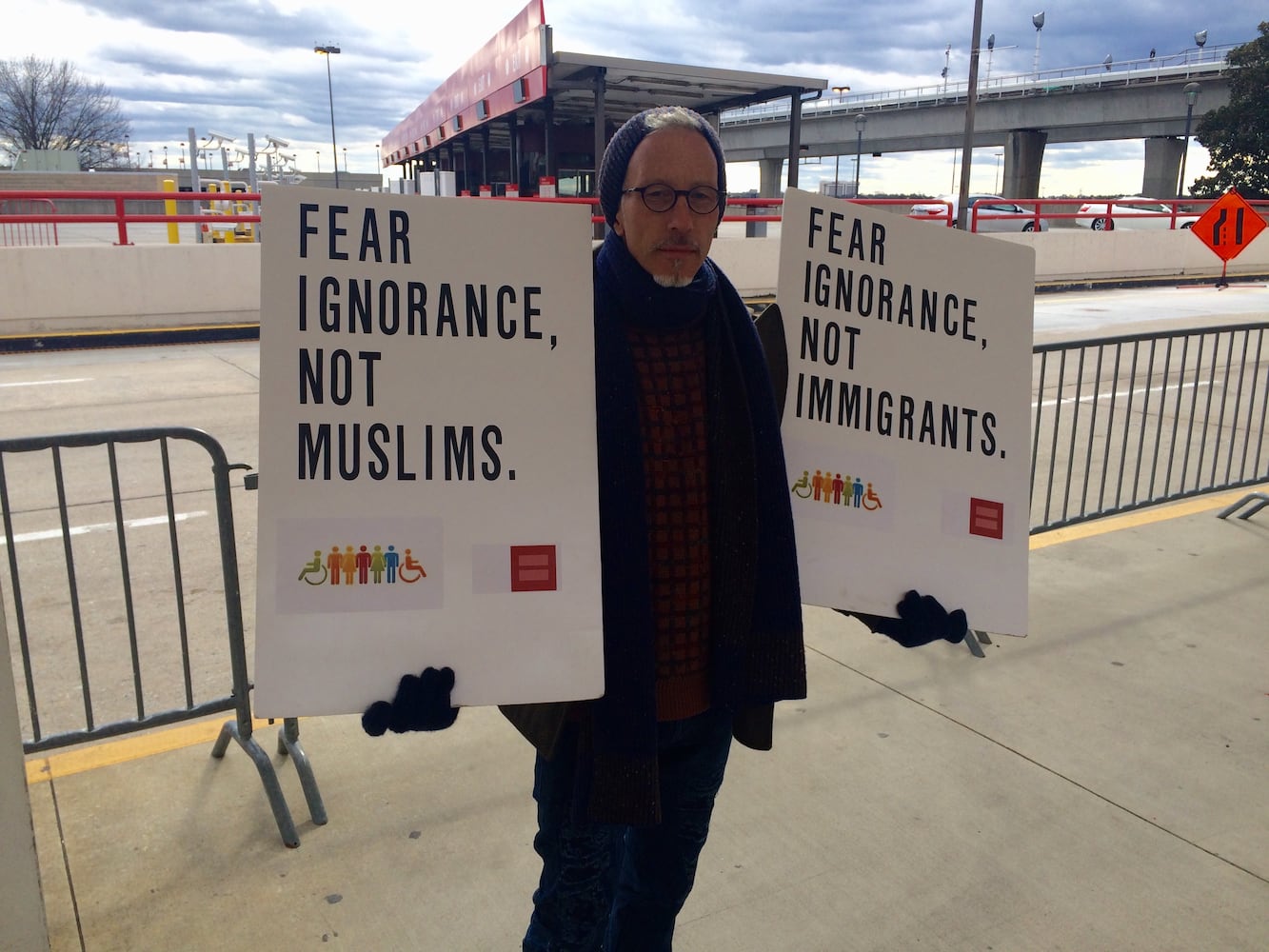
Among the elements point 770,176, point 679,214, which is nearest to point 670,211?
point 679,214

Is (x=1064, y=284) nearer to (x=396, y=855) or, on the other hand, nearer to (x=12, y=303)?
(x=12, y=303)

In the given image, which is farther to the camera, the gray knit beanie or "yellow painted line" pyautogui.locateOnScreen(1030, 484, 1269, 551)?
"yellow painted line" pyautogui.locateOnScreen(1030, 484, 1269, 551)

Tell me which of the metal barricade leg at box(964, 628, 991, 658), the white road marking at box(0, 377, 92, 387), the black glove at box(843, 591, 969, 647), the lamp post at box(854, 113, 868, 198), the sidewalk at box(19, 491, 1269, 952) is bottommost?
the sidewalk at box(19, 491, 1269, 952)

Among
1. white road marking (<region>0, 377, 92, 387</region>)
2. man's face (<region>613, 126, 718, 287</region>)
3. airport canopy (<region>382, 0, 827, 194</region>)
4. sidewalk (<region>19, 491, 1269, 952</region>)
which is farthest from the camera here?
airport canopy (<region>382, 0, 827, 194</region>)

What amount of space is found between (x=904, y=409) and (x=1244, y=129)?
48.4 m

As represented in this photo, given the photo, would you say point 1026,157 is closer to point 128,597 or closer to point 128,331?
point 128,331

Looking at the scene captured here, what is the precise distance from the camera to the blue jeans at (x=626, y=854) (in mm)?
1941

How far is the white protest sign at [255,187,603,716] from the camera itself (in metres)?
1.74

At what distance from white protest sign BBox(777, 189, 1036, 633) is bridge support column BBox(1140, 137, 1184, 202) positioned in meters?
58.2

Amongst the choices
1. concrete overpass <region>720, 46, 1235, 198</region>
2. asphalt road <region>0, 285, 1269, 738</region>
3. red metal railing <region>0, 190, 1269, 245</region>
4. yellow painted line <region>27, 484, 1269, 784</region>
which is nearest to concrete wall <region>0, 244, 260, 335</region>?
red metal railing <region>0, 190, 1269, 245</region>

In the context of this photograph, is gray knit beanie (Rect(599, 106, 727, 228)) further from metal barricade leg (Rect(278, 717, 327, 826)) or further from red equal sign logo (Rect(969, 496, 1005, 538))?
metal barricade leg (Rect(278, 717, 327, 826))

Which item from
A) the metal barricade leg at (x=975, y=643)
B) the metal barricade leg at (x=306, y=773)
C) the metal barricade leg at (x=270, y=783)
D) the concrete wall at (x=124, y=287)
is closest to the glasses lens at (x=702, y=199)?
the metal barricade leg at (x=306, y=773)

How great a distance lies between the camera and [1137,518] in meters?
6.11

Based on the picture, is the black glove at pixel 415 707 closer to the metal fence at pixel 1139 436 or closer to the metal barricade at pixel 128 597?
the metal barricade at pixel 128 597
